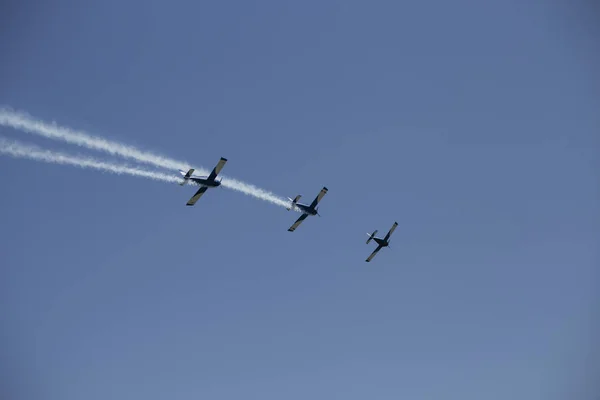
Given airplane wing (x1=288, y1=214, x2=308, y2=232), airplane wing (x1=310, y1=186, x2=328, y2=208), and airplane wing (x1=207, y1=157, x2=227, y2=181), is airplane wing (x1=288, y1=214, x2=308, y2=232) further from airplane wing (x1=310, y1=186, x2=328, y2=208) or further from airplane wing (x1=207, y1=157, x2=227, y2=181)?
airplane wing (x1=207, y1=157, x2=227, y2=181)

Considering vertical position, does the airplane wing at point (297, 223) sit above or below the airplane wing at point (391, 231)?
below

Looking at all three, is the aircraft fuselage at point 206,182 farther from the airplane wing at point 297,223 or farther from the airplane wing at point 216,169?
the airplane wing at point 297,223

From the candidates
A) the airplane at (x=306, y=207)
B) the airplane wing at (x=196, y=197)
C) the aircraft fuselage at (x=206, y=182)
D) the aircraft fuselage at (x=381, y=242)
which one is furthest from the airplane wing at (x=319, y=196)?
the airplane wing at (x=196, y=197)

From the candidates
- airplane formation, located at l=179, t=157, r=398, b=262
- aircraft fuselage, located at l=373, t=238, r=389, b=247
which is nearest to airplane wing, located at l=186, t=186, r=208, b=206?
airplane formation, located at l=179, t=157, r=398, b=262

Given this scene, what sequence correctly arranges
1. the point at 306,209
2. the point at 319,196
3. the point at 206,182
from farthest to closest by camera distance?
the point at 319,196
the point at 306,209
the point at 206,182

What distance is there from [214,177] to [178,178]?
3.57 m

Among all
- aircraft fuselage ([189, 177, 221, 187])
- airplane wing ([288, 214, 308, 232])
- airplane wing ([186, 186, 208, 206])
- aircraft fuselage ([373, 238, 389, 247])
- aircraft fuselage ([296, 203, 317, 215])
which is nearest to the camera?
aircraft fuselage ([189, 177, 221, 187])

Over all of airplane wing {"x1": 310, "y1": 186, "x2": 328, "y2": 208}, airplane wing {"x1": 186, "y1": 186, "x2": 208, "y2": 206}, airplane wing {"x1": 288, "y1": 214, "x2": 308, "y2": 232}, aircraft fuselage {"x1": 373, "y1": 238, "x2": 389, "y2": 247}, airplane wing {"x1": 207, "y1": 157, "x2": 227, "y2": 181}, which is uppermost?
aircraft fuselage {"x1": 373, "y1": 238, "x2": 389, "y2": 247}

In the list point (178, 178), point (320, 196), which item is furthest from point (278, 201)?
point (178, 178)

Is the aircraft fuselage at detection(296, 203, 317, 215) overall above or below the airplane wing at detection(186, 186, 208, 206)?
above

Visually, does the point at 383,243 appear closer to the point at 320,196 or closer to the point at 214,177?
the point at 320,196

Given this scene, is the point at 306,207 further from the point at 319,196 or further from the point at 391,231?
the point at 391,231

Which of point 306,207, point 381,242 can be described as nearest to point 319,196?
point 306,207

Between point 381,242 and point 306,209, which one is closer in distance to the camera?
point 306,209
